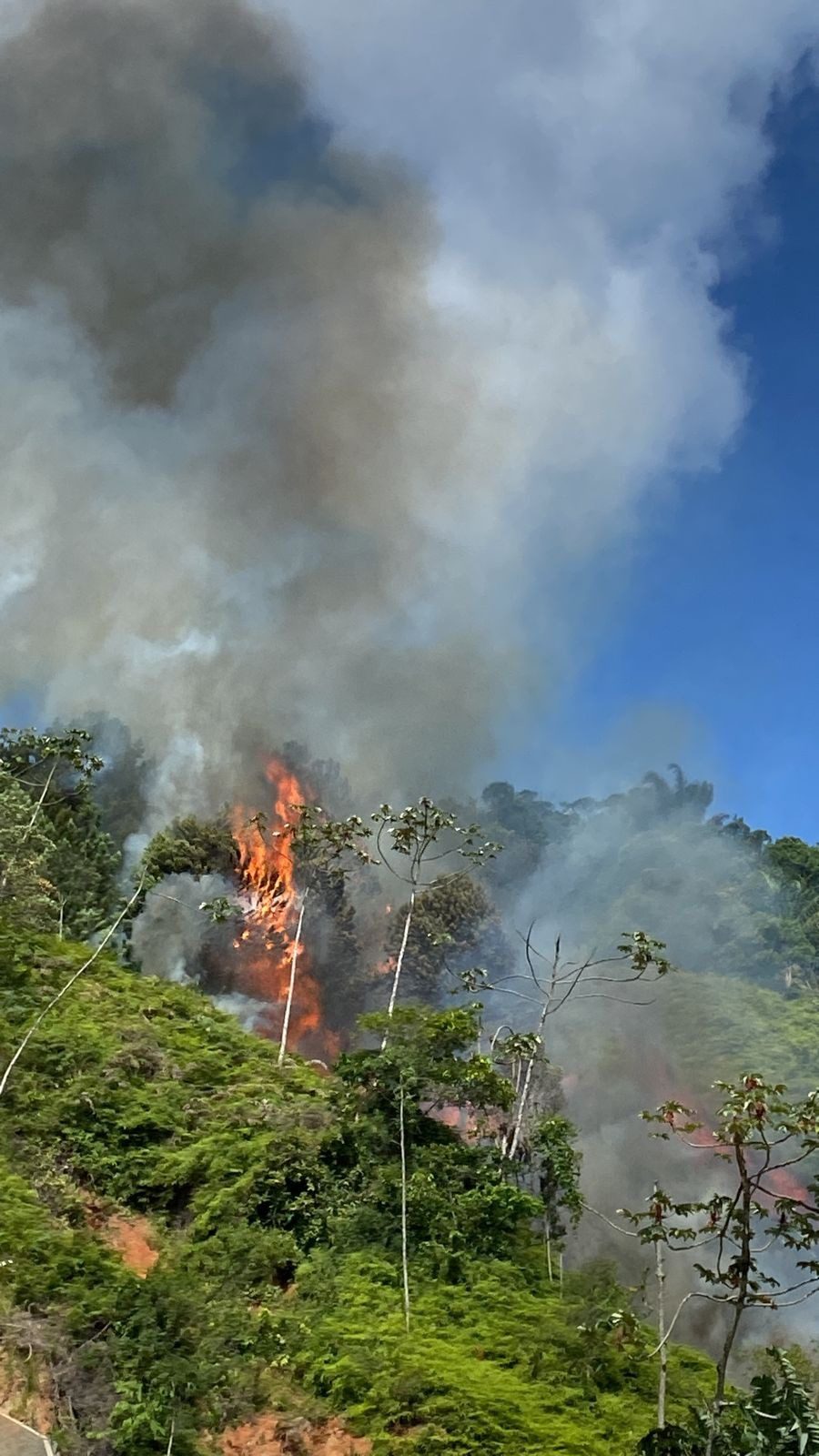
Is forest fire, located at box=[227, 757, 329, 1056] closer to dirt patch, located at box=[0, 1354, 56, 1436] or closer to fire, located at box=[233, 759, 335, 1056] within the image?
fire, located at box=[233, 759, 335, 1056]

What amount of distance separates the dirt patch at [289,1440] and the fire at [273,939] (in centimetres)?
3396

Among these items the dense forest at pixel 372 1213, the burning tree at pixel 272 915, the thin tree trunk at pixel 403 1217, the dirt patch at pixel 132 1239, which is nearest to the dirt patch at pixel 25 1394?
the dense forest at pixel 372 1213

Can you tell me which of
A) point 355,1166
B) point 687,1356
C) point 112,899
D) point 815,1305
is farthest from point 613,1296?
point 112,899

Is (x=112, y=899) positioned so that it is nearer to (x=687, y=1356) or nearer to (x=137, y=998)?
(x=137, y=998)

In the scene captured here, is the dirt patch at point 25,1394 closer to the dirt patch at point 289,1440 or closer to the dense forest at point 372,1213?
the dense forest at point 372,1213

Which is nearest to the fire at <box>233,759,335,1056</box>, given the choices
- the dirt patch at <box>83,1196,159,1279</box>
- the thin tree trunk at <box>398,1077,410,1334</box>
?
the thin tree trunk at <box>398,1077,410,1334</box>

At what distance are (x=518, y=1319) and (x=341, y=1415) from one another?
406 centimetres

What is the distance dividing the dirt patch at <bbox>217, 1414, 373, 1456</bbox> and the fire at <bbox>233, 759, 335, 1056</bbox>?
34.0 metres

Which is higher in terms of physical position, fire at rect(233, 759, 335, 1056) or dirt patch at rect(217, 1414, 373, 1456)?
fire at rect(233, 759, 335, 1056)

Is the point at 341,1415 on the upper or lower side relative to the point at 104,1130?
lower

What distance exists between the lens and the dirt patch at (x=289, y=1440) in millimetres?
11031

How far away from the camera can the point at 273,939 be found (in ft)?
156

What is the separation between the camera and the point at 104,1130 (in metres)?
17.6

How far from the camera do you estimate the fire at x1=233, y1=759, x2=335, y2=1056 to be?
46.3 m
